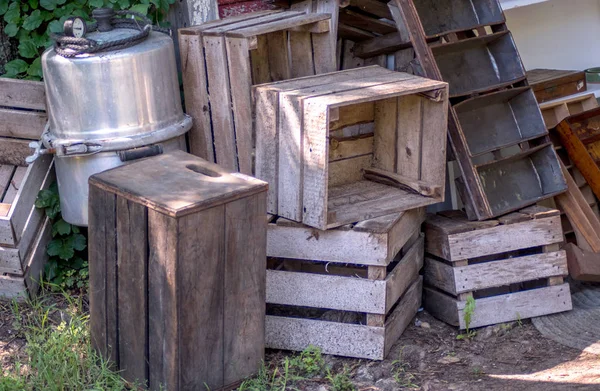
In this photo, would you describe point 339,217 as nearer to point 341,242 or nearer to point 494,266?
point 341,242

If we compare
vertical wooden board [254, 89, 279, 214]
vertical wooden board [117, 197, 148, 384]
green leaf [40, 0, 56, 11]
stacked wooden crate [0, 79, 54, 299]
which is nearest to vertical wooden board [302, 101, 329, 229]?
vertical wooden board [254, 89, 279, 214]

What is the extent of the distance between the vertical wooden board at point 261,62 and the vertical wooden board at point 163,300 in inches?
58.7

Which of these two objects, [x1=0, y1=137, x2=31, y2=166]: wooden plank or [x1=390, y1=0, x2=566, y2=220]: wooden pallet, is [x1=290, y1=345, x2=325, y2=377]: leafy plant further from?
[x1=0, y1=137, x2=31, y2=166]: wooden plank

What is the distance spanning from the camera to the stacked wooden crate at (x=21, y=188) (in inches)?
165

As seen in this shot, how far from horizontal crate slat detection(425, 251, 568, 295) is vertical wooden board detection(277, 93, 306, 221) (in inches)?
34.4

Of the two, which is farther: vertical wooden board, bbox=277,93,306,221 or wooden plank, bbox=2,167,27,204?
wooden plank, bbox=2,167,27,204

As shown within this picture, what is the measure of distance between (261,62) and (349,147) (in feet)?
2.15

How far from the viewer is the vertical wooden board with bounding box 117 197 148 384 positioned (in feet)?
10.7

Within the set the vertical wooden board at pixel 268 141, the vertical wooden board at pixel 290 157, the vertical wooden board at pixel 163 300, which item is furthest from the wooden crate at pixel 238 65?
the vertical wooden board at pixel 163 300

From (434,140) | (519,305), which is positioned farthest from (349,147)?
(519,305)

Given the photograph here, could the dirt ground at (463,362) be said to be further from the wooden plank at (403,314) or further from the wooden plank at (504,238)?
the wooden plank at (504,238)

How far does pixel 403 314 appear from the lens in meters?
4.07

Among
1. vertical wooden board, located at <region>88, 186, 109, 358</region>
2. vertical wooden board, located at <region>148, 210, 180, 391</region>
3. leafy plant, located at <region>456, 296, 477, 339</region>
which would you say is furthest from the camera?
leafy plant, located at <region>456, 296, 477, 339</region>

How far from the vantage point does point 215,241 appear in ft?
10.7
